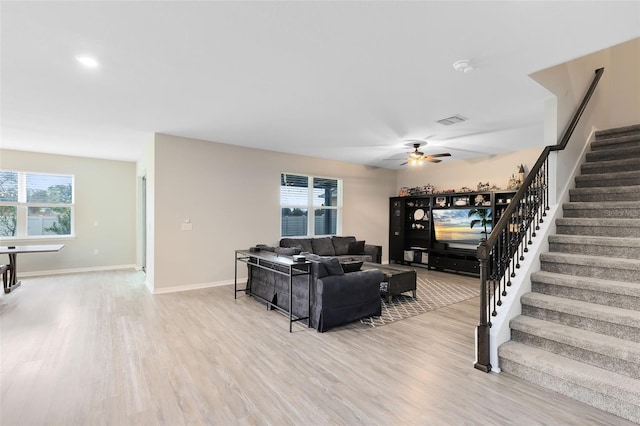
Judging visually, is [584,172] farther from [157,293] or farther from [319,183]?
[157,293]

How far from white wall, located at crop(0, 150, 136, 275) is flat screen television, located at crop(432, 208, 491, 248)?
764cm

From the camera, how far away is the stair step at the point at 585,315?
2477mm

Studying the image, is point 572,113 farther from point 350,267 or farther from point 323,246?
point 323,246

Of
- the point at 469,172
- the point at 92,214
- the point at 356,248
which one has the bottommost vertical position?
the point at 356,248

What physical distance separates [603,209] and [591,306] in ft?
4.64

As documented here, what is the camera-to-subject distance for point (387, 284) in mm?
4715

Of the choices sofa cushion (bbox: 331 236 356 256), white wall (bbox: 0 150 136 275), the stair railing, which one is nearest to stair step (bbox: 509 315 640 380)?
the stair railing

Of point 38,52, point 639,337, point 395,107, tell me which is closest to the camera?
point 639,337

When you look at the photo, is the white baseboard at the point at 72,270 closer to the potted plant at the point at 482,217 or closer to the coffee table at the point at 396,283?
the coffee table at the point at 396,283

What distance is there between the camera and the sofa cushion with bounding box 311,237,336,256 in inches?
273

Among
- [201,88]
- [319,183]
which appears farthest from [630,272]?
[319,183]

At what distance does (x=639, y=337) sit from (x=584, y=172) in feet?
8.20

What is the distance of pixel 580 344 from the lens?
2486mm

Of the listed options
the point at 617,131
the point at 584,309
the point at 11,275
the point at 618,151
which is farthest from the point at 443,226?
the point at 11,275
